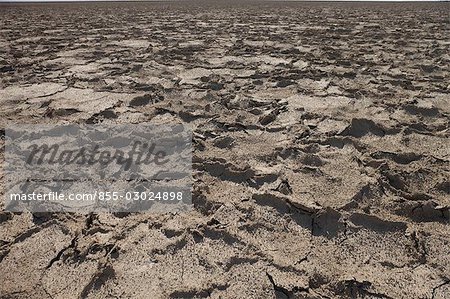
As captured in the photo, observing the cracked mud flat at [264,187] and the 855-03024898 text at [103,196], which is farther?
the 855-03024898 text at [103,196]

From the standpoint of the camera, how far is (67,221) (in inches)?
65.0

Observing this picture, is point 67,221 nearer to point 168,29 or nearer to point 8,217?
point 8,217

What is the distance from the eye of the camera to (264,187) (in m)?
1.86

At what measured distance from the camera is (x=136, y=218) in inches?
66.2

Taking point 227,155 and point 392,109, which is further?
point 392,109

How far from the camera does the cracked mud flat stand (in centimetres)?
136

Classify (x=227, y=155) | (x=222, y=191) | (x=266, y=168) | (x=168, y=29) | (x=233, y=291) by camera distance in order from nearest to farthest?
(x=233, y=291)
(x=222, y=191)
(x=266, y=168)
(x=227, y=155)
(x=168, y=29)

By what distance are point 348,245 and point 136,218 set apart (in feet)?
2.92

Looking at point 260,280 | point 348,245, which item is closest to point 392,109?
point 348,245

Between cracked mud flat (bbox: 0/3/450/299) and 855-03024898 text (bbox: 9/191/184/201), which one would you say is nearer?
cracked mud flat (bbox: 0/3/450/299)

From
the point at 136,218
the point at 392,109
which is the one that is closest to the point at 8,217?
the point at 136,218

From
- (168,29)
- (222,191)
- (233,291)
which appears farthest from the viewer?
(168,29)

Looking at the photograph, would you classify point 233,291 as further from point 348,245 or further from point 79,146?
point 79,146

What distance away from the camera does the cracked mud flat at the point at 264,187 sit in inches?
53.6
